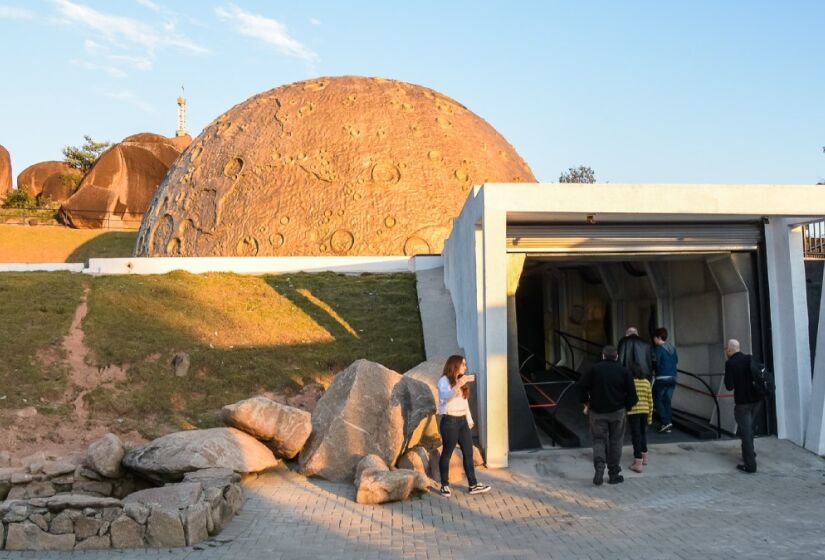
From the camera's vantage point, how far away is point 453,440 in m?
7.58

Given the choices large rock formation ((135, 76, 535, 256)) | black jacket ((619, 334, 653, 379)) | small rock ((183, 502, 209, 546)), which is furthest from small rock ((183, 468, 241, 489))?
large rock formation ((135, 76, 535, 256))

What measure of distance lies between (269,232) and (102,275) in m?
5.20

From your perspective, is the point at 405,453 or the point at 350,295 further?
the point at 350,295

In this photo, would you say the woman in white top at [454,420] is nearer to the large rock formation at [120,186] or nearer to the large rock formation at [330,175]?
the large rock formation at [330,175]

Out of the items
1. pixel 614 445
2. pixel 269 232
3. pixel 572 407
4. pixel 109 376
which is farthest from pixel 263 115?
pixel 614 445

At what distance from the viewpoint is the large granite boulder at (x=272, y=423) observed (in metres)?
8.22

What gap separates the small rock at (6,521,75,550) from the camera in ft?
19.3

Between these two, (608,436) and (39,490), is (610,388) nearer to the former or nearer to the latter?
(608,436)

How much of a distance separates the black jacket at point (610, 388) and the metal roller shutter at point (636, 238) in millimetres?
2604

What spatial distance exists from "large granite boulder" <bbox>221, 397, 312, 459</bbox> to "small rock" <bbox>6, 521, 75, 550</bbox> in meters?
2.53

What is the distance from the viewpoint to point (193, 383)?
12070 mm

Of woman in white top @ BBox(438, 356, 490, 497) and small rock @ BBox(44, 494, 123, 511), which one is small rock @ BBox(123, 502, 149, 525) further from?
woman in white top @ BBox(438, 356, 490, 497)

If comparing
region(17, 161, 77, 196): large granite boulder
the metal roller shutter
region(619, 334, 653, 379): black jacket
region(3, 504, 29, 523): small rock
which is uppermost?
region(17, 161, 77, 196): large granite boulder

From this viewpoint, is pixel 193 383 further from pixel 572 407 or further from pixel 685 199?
pixel 685 199
